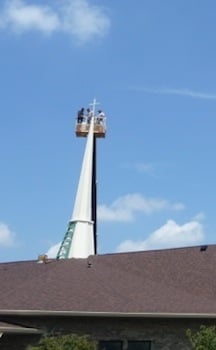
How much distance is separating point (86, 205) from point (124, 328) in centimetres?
1052

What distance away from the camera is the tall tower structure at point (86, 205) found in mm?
29562

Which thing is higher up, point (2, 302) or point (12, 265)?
point (12, 265)

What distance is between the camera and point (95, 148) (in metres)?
35.1

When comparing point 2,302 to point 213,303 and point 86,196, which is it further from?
point 86,196

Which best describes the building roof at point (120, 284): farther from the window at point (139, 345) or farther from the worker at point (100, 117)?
the worker at point (100, 117)

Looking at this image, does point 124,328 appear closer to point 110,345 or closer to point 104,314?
point 110,345

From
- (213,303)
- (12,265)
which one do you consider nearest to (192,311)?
(213,303)

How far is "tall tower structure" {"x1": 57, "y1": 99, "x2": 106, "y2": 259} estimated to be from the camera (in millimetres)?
29562

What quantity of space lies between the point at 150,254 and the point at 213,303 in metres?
4.17

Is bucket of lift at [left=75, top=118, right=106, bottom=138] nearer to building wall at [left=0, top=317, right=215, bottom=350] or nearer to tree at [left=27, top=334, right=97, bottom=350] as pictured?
building wall at [left=0, top=317, right=215, bottom=350]

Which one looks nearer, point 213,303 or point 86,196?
point 213,303

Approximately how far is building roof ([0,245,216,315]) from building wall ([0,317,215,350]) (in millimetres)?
442

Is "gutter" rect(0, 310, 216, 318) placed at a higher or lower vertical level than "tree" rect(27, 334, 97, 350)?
higher

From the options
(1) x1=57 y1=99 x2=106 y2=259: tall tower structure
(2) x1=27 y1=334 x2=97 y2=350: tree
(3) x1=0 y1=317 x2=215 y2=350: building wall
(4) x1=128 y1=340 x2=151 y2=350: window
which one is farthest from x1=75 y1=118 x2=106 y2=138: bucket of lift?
(2) x1=27 y1=334 x2=97 y2=350: tree
